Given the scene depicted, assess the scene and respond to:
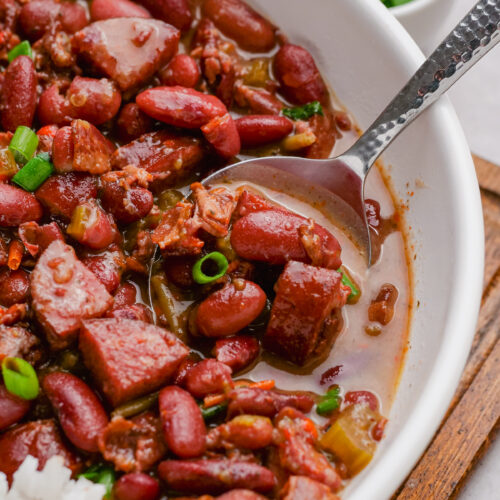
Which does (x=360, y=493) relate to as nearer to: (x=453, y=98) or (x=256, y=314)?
(x=256, y=314)

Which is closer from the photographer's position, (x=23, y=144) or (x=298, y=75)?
(x=23, y=144)

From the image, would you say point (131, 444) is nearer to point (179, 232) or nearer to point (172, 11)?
point (179, 232)

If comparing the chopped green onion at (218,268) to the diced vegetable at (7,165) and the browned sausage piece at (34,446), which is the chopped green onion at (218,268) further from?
the diced vegetable at (7,165)

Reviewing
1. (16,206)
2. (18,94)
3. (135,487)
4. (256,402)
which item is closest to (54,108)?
(18,94)

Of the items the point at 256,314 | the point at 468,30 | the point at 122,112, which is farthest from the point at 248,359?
the point at 468,30

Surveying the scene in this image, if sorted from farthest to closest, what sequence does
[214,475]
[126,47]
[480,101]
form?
[480,101] < [126,47] < [214,475]

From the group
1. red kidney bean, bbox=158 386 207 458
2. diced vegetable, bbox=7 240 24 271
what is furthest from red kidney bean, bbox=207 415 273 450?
diced vegetable, bbox=7 240 24 271

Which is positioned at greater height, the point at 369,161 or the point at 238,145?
the point at 369,161
